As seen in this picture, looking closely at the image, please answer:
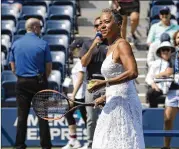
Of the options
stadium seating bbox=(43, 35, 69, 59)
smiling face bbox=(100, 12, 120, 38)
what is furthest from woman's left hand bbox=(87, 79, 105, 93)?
stadium seating bbox=(43, 35, 69, 59)

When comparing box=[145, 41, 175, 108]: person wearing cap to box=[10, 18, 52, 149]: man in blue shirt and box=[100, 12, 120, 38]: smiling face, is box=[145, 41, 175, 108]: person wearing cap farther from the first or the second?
box=[100, 12, 120, 38]: smiling face

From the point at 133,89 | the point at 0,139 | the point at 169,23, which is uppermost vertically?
the point at 169,23

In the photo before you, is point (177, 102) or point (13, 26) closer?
point (177, 102)

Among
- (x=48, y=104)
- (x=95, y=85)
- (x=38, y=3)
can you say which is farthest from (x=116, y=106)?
(x=38, y=3)

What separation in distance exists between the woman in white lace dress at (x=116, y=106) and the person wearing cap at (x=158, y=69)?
131 inches

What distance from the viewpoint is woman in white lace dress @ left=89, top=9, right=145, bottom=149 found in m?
5.80

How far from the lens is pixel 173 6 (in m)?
13.1

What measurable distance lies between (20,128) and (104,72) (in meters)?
3.28

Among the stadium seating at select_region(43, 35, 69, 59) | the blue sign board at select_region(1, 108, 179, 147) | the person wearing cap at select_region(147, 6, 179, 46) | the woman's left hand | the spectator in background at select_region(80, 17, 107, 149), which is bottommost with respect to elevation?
the blue sign board at select_region(1, 108, 179, 147)

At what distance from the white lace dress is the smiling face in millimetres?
181

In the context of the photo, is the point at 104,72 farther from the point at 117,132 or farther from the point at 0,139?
the point at 0,139

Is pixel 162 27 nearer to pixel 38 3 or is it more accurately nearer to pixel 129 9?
pixel 129 9

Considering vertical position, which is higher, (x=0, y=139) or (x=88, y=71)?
(x=88, y=71)

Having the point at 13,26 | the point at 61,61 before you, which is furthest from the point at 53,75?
the point at 13,26
